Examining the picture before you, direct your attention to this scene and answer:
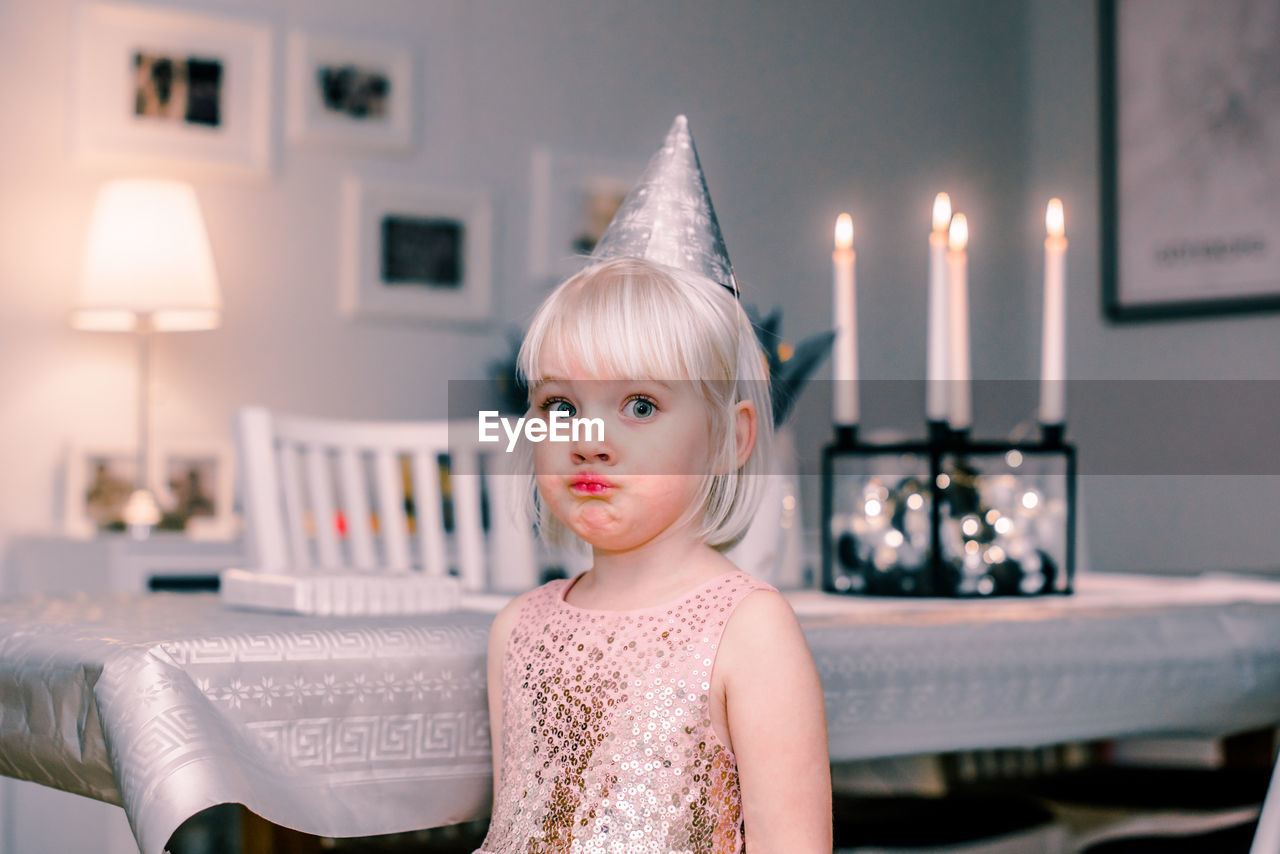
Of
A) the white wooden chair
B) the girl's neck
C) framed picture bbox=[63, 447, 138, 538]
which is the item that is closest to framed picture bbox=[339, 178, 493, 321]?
framed picture bbox=[63, 447, 138, 538]

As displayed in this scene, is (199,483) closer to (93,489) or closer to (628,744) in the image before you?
(93,489)

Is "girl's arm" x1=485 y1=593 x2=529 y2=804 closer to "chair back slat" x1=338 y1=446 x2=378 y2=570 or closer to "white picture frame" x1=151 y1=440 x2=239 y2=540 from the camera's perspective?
"chair back slat" x1=338 y1=446 x2=378 y2=570

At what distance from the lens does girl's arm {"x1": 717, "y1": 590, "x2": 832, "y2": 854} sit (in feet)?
2.10

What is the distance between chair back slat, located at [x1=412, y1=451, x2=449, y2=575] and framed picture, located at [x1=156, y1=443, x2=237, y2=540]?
40.8 inches

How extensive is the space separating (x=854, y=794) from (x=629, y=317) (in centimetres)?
81

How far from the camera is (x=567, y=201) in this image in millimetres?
3057

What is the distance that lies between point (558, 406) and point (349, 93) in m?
2.31

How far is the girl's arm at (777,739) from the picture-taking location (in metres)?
0.64

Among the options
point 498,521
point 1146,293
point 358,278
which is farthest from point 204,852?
point 1146,293

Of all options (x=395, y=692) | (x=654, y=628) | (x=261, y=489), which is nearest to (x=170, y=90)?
(x=261, y=489)

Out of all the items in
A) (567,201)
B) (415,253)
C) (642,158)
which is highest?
(642,158)

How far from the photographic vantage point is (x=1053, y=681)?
927 mm

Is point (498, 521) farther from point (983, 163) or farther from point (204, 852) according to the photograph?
point (983, 163)

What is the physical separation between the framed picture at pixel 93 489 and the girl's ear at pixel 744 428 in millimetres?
2029
